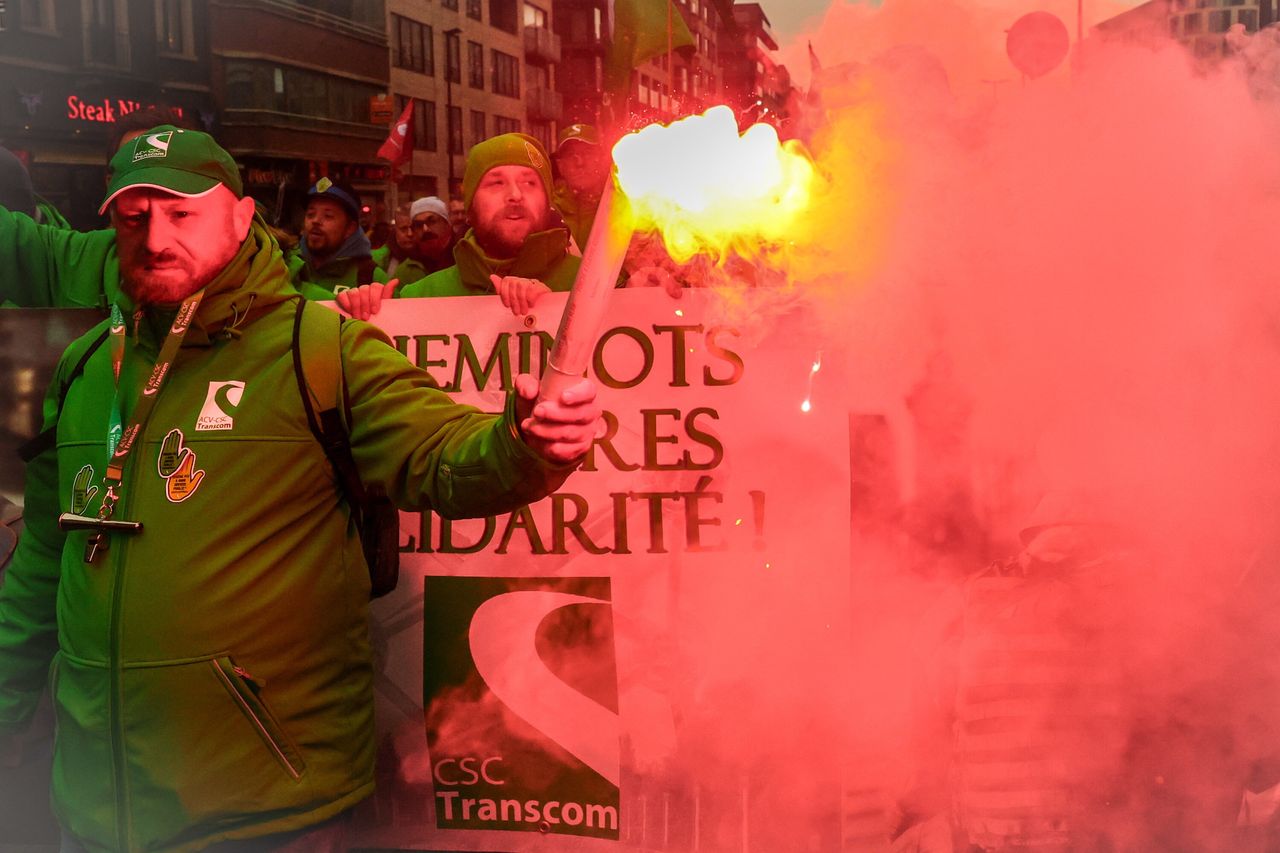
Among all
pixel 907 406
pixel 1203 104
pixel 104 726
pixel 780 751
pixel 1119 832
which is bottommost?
pixel 1119 832

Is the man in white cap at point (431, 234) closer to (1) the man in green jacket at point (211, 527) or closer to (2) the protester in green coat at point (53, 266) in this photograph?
(2) the protester in green coat at point (53, 266)

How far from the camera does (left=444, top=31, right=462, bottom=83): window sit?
4003 centimetres

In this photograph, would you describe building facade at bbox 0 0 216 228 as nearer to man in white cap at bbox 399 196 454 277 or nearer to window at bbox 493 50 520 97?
man in white cap at bbox 399 196 454 277

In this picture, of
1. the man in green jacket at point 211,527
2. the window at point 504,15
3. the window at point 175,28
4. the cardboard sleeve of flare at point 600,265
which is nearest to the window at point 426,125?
the window at point 504,15

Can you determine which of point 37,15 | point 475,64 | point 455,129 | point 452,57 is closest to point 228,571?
point 37,15

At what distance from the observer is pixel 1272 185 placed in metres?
2.88

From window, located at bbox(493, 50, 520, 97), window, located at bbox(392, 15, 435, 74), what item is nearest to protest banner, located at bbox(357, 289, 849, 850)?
window, located at bbox(392, 15, 435, 74)

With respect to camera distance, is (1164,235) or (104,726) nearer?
(104,726)

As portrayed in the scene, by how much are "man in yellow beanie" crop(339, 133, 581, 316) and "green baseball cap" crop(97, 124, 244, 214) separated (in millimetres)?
1381

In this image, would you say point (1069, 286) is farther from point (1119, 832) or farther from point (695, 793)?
point (695, 793)

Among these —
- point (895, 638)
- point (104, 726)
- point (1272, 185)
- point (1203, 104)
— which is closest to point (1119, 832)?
point (895, 638)

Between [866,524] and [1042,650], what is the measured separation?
587 mm

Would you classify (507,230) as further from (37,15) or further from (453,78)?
(453,78)

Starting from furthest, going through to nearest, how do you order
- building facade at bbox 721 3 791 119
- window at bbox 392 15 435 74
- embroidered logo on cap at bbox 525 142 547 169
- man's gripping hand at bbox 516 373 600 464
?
window at bbox 392 15 435 74 → embroidered logo on cap at bbox 525 142 547 169 → building facade at bbox 721 3 791 119 → man's gripping hand at bbox 516 373 600 464
